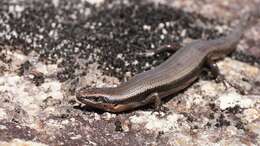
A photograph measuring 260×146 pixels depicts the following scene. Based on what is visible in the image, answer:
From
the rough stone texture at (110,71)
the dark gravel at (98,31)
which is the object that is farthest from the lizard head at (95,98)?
the dark gravel at (98,31)

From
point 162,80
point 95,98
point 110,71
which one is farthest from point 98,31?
point 95,98

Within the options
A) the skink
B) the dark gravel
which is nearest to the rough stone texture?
the dark gravel

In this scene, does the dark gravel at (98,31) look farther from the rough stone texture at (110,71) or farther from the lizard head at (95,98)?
the lizard head at (95,98)

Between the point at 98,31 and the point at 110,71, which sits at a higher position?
the point at 98,31

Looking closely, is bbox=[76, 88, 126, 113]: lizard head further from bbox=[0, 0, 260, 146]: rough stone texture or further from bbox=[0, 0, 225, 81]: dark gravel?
bbox=[0, 0, 225, 81]: dark gravel

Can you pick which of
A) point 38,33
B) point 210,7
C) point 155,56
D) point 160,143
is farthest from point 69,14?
point 160,143

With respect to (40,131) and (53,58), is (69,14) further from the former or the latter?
(40,131)

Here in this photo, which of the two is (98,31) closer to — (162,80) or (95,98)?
(162,80)
